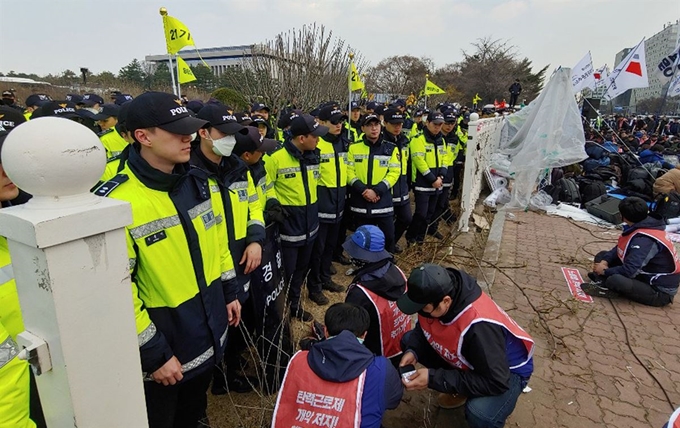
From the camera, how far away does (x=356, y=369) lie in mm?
1888

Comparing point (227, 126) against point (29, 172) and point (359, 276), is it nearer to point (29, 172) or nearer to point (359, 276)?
point (359, 276)

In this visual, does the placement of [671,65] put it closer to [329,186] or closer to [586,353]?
[586,353]

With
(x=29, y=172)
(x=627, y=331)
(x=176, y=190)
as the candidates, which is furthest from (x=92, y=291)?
(x=627, y=331)

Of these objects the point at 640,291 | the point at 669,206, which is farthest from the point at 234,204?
the point at 669,206

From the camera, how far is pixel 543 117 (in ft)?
27.0

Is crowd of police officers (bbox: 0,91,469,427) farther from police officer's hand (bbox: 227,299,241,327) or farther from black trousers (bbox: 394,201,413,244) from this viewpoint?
black trousers (bbox: 394,201,413,244)

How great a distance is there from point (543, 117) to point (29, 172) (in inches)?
357

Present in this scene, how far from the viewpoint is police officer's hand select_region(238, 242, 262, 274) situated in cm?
271

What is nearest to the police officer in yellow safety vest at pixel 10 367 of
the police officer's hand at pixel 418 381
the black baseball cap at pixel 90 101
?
the police officer's hand at pixel 418 381

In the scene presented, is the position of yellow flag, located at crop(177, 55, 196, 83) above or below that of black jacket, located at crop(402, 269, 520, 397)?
above

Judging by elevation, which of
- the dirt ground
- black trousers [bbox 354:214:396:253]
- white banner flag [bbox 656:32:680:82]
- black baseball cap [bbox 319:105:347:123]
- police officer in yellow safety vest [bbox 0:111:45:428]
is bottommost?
the dirt ground

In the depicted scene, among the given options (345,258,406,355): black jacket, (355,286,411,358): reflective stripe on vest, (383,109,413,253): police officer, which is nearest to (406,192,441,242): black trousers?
(383,109,413,253): police officer

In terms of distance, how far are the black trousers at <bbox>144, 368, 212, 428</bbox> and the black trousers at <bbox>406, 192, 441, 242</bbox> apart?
4.53 metres

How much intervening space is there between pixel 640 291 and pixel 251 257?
420 centimetres
